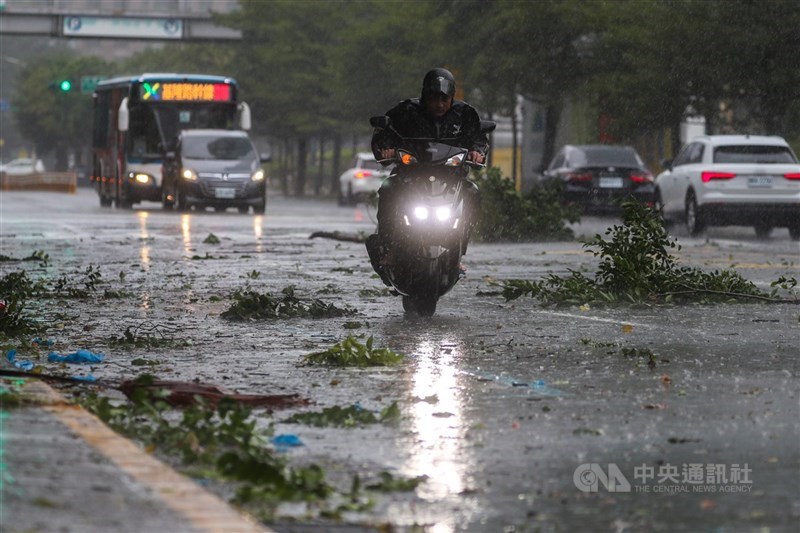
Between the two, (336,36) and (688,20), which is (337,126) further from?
(688,20)

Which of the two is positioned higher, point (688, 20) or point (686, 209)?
point (688, 20)

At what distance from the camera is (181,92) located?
1668 inches

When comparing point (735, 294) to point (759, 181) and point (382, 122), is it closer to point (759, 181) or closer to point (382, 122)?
point (382, 122)

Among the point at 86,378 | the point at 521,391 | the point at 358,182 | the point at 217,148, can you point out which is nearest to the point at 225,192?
the point at 217,148

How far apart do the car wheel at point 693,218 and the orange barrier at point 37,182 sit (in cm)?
5406

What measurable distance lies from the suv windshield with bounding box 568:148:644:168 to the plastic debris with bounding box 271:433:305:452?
95.4 feet

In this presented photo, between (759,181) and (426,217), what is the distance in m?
16.9

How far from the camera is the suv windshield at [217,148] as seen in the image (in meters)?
39.6

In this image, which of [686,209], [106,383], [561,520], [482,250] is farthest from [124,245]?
[561,520]

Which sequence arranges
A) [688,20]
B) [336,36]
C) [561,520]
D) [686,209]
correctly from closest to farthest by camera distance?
[561,520]
[686,209]
[688,20]
[336,36]

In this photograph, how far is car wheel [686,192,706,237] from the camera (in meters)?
28.2

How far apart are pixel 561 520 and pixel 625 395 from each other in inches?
110

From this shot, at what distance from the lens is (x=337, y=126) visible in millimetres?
67500

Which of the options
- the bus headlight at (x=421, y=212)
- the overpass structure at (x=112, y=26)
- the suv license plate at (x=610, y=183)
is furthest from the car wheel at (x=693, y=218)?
the overpass structure at (x=112, y=26)
